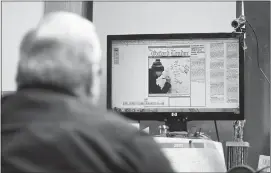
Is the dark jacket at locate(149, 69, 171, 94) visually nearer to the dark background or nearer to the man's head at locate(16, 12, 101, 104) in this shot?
the dark background

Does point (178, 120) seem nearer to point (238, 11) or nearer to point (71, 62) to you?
point (238, 11)

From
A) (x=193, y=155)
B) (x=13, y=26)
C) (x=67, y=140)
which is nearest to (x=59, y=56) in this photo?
(x=67, y=140)

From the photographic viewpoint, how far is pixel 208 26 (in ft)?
5.66

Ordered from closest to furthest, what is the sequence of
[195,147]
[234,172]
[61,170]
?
[61,170]
[234,172]
[195,147]

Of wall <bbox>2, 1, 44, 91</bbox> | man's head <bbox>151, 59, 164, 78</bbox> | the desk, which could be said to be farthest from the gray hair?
man's head <bbox>151, 59, 164, 78</bbox>

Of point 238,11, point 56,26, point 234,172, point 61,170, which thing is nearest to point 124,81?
point 238,11

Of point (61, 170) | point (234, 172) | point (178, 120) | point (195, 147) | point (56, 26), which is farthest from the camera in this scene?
point (178, 120)

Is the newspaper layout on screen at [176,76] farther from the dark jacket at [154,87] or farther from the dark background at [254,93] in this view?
the dark background at [254,93]

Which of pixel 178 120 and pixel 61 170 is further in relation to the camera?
pixel 178 120

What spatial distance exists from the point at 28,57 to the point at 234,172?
1.82 feet

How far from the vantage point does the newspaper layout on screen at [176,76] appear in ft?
5.29

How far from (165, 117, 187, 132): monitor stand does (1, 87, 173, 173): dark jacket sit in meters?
0.90

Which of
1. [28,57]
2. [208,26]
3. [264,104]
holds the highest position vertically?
[208,26]

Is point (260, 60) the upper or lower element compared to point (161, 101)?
upper
